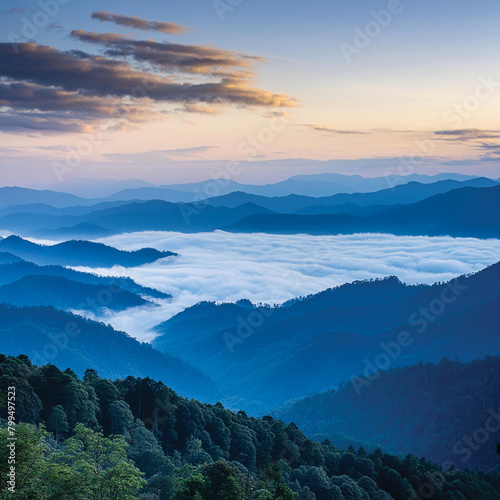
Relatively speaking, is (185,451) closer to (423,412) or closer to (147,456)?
(147,456)

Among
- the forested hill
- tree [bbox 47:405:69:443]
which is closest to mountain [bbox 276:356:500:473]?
the forested hill

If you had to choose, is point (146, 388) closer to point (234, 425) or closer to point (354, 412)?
point (234, 425)

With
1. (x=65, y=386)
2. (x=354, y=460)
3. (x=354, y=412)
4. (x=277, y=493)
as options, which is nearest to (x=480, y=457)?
(x=354, y=412)

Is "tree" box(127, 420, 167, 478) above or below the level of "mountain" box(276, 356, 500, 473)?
above

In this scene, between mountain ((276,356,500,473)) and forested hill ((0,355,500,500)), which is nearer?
forested hill ((0,355,500,500))

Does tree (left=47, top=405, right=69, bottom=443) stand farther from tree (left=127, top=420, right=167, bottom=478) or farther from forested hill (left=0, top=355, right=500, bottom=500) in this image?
tree (left=127, top=420, right=167, bottom=478)

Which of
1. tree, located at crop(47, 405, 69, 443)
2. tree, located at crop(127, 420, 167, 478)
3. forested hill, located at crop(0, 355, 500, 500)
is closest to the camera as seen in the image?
forested hill, located at crop(0, 355, 500, 500)

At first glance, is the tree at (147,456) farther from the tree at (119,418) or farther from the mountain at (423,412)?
the mountain at (423,412)
